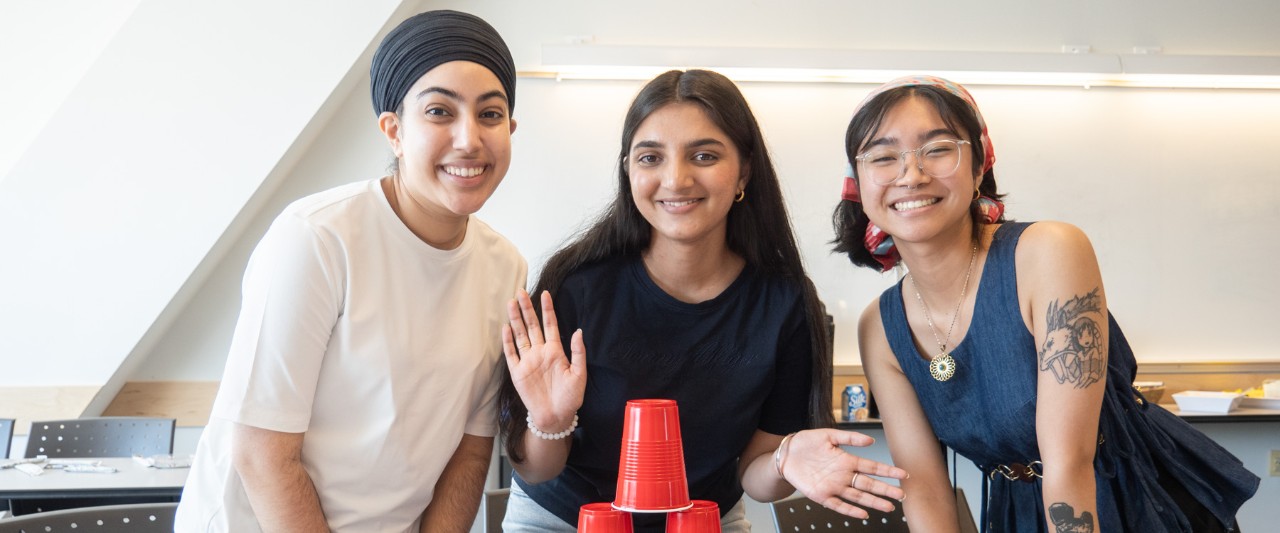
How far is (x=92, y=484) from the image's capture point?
10.3ft

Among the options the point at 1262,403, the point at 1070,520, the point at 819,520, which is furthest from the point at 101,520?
the point at 1262,403

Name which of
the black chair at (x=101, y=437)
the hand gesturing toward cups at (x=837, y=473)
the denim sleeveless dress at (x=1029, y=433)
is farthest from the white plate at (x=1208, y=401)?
the black chair at (x=101, y=437)

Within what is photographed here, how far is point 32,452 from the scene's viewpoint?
3.72m

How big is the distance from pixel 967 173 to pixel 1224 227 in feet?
12.6

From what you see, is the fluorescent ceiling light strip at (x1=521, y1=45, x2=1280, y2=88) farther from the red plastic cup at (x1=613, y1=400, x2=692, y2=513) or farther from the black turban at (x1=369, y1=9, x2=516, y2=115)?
the red plastic cup at (x1=613, y1=400, x2=692, y2=513)

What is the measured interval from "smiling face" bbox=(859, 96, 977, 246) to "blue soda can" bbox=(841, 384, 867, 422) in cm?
251

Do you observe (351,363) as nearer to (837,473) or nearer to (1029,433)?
(837,473)

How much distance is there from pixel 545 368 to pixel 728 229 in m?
0.50

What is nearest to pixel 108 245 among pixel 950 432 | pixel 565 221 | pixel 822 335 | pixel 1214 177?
pixel 565 221

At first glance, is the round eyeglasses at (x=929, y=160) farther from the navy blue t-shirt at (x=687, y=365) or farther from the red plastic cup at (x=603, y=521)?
the red plastic cup at (x=603, y=521)

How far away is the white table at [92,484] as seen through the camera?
3.05m

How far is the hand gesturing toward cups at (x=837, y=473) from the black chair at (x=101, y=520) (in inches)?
47.1

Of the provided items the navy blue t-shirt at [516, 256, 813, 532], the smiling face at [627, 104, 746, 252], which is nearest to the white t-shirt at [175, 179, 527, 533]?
the navy blue t-shirt at [516, 256, 813, 532]

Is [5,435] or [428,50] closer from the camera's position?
[428,50]
